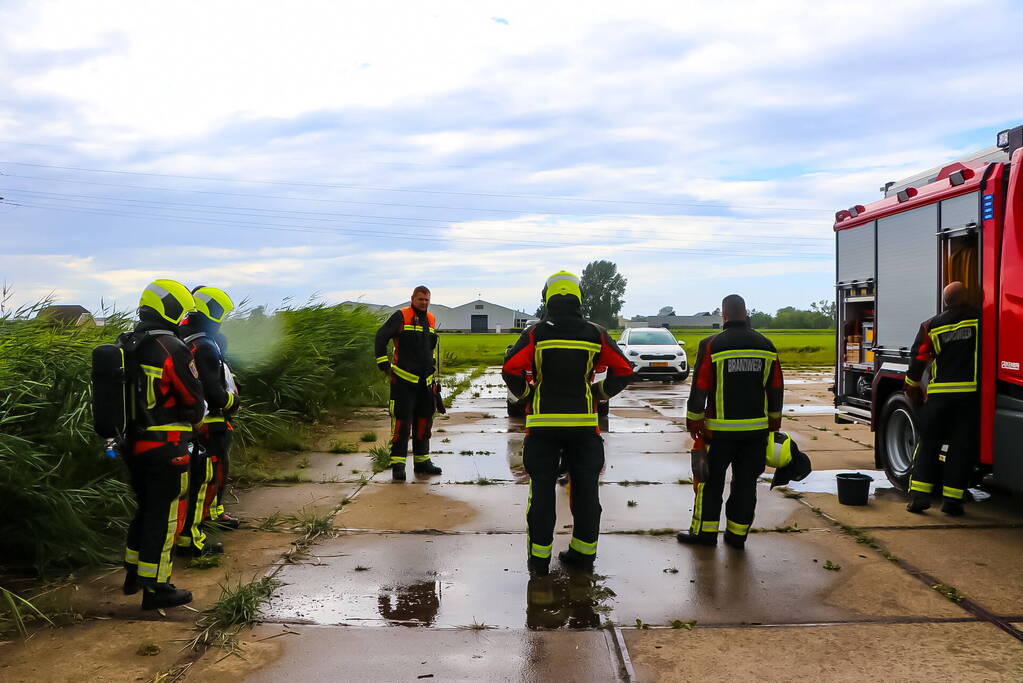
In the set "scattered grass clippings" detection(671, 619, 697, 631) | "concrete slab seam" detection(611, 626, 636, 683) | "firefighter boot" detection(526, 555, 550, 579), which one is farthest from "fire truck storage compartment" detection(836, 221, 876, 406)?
"concrete slab seam" detection(611, 626, 636, 683)

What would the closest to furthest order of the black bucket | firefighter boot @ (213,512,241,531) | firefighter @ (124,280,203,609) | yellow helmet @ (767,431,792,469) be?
1. firefighter @ (124,280,203,609)
2. yellow helmet @ (767,431,792,469)
3. firefighter boot @ (213,512,241,531)
4. the black bucket

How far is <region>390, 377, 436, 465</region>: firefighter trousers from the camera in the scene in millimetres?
8516

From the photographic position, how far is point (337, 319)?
1512cm

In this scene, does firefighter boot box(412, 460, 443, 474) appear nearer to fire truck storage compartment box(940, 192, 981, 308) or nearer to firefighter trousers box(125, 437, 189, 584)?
firefighter trousers box(125, 437, 189, 584)

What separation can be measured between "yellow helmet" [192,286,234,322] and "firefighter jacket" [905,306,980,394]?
202 inches

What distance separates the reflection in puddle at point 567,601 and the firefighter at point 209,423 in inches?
87.1

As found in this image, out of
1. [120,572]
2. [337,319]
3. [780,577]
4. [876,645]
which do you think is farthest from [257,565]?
[337,319]

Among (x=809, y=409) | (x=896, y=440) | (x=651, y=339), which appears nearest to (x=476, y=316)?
(x=651, y=339)

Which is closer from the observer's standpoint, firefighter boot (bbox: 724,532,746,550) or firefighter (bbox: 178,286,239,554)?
firefighter (bbox: 178,286,239,554)

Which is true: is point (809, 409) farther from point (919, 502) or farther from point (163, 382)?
point (163, 382)

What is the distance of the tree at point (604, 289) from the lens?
11594 centimetres

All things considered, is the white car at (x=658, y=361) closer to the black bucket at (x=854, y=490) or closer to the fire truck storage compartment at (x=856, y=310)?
the fire truck storage compartment at (x=856, y=310)

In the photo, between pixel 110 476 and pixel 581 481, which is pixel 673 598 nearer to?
pixel 581 481

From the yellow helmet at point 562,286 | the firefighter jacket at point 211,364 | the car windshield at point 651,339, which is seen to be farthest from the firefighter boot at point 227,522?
the car windshield at point 651,339
